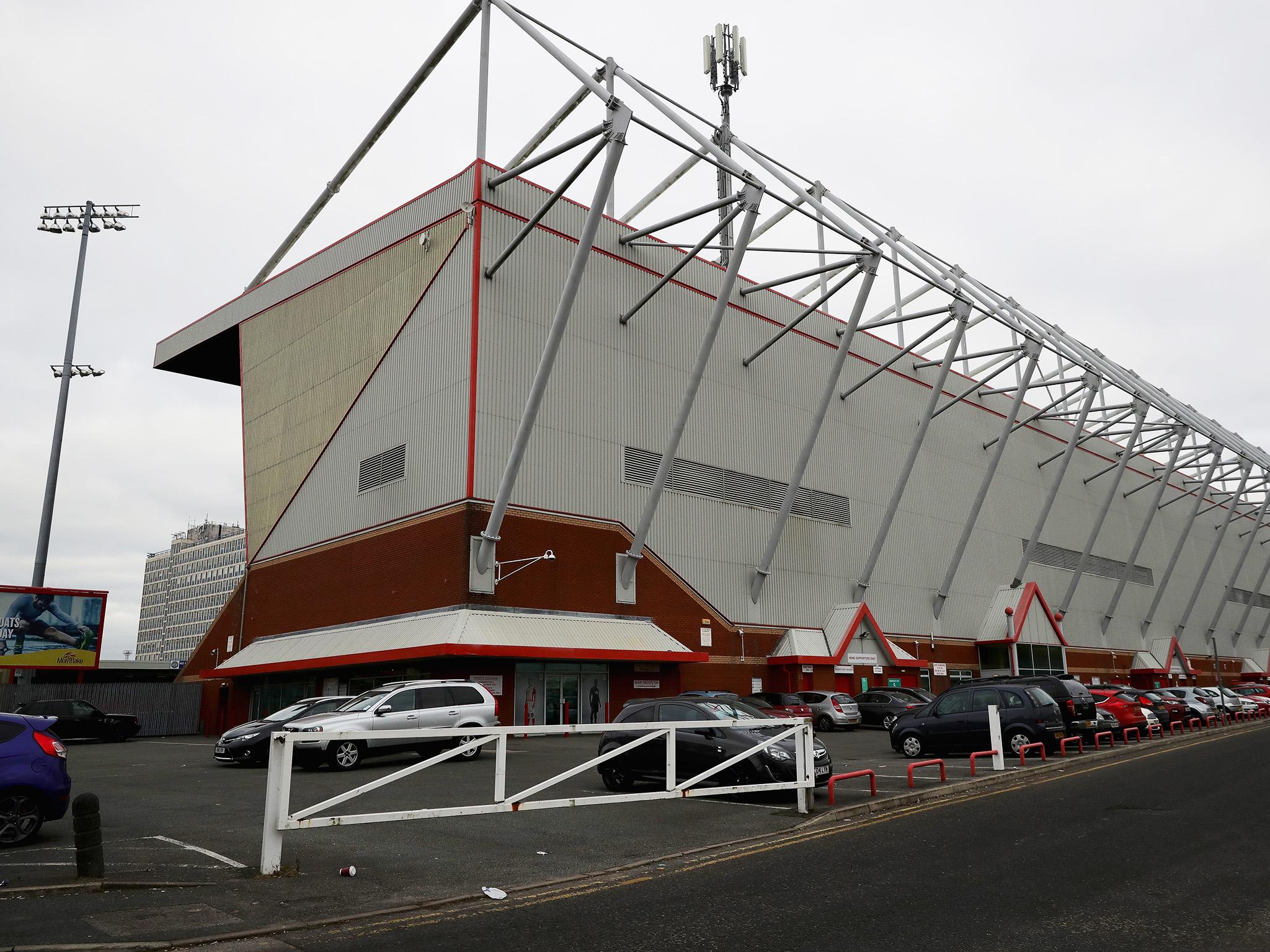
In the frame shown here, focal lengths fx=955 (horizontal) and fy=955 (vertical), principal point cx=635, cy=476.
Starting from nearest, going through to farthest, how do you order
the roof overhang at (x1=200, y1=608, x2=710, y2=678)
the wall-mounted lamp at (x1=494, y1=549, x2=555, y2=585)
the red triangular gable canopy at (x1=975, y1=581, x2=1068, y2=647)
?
the roof overhang at (x1=200, y1=608, x2=710, y2=678) → the wall-mounted lamp at (x1=494, y1=549, x2=555, y2=585) → the red triangular gable canopy at (x1=975, y1=581, x2=1068, y2=647)

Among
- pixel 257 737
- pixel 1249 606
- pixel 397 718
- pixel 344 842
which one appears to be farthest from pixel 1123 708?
pixel 1249 606

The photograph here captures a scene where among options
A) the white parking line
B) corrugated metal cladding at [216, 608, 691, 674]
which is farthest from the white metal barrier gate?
corrugated metal cladding at [216, 608, 691, 674]

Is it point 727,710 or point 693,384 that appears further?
point 693,384

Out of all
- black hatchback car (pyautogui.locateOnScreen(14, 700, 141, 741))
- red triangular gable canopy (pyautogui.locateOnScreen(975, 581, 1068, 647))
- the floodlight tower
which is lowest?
black hatchback car (pyautogui.locateOnScreen(14, 700, 141, 741))

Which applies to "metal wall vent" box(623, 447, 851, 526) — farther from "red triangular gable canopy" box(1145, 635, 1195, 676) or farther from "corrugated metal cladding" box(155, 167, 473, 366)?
"red triangular gable canopy" box(1145, 635, 1195, 676)

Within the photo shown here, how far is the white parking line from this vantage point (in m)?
9.66

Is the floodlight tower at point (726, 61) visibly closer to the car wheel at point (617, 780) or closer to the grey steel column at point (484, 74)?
the grey steel column at point (484, 74)

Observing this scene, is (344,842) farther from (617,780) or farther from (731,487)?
(731,487)

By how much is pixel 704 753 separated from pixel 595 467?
1855 centimetres

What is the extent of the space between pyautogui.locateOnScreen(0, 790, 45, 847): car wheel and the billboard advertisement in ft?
104

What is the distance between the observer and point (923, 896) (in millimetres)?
8047

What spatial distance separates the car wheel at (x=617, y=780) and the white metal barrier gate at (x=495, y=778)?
277cm

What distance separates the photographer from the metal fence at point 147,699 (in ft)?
123

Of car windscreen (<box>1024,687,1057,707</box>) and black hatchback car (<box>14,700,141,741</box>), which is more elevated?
car windscreen (<box>1024,687,1057,707</box>)
